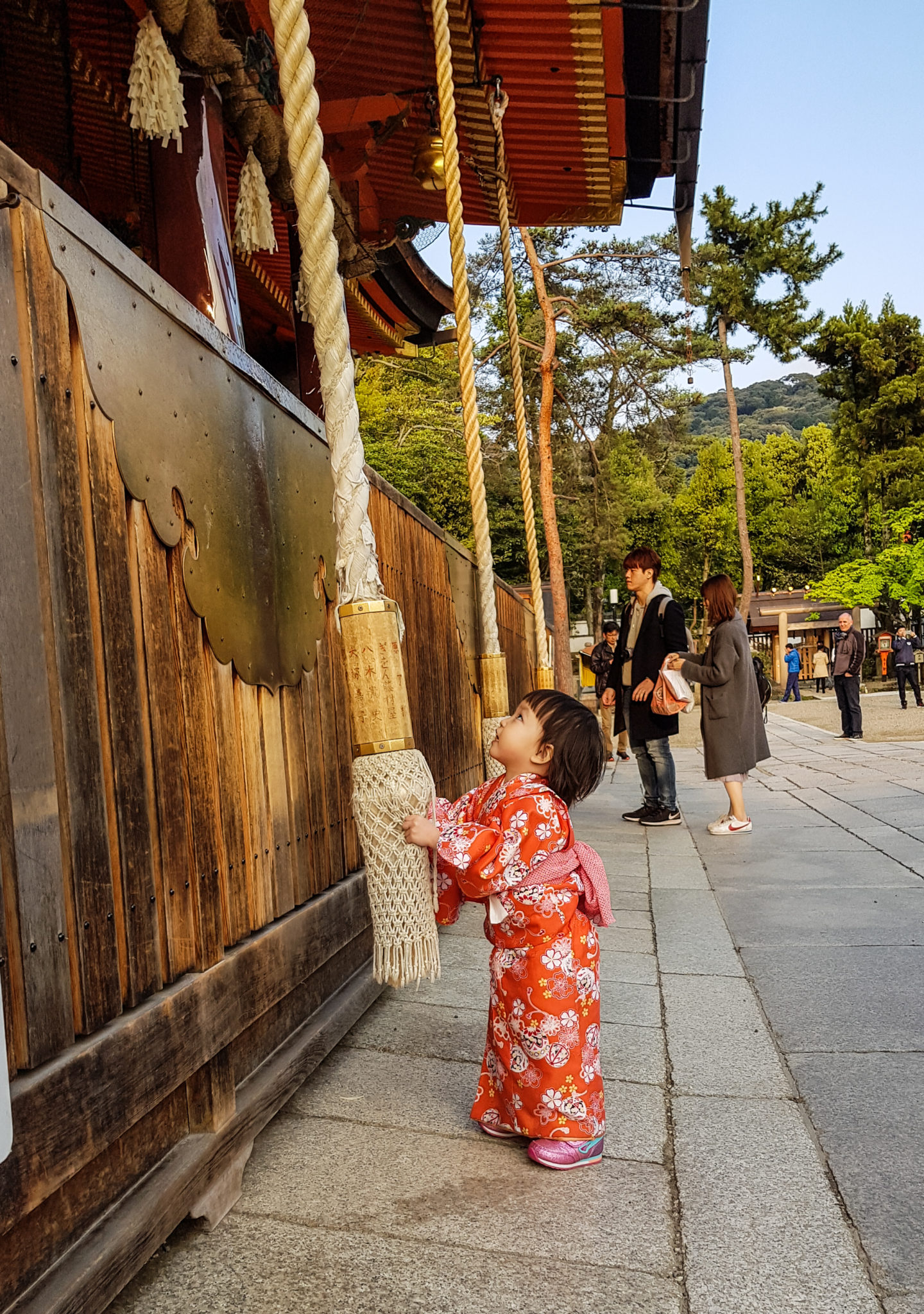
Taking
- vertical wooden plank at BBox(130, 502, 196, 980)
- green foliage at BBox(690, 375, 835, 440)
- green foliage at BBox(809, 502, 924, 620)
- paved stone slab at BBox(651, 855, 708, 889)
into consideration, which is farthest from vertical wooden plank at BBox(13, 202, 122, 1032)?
green foliage at BBox(690, 375, 835, 440)

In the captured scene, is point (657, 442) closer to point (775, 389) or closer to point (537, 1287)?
point (537, 1287)

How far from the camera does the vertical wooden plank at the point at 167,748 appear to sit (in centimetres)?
175

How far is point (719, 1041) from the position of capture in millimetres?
2840

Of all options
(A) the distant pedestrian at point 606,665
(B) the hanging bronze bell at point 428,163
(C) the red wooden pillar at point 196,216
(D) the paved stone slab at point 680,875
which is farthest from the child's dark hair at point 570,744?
(A) the distant pedestrian at point 606,665

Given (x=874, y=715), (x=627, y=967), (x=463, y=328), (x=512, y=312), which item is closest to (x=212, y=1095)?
(x=627, y=967)

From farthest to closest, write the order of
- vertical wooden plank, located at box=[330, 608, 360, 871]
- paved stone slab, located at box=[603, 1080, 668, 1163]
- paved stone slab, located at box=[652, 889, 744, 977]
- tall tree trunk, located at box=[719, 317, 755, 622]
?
tall tree trunk, located at box=[719, 317, 755, 622] < paved stone slab, located at box=[652, 889, 744, 977] < vertical wooden plank, located at box=[330, 608, 360, 871] < paved stone slab, located at box=[603, 1080, 668, 1163]

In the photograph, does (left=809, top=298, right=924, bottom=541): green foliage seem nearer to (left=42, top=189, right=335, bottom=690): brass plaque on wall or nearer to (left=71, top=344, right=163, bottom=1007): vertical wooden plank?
(left=42, top=189, right=335, bottom=690): brass plaque on wall

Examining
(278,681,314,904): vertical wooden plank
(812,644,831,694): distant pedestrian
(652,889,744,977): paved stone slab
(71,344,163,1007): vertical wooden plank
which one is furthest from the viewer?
(812,644,831,694): distant pedestrian

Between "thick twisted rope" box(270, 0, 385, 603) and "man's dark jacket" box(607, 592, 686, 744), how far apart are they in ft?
15.1

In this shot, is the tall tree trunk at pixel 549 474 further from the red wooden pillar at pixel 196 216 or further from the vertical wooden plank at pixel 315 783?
the vertical wooden plank at pixel 315 783

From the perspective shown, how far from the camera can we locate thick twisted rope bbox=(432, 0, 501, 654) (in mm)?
2877

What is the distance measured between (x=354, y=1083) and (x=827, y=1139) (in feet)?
3.57

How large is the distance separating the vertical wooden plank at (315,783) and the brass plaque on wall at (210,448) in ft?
0.29

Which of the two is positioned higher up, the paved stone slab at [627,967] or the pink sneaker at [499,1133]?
the pink sneaker at [499,1133]
